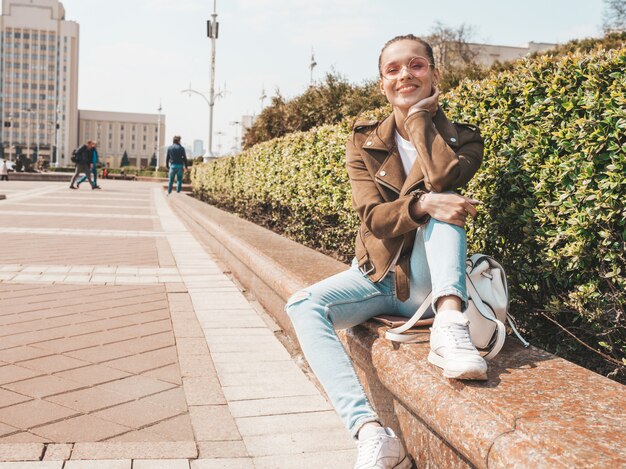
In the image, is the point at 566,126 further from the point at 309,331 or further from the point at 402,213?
the point at 309,331

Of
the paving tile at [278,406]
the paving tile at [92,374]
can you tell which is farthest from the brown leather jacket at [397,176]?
the paving tile at [92,374]

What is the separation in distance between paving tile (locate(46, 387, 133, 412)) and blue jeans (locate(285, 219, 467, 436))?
0.90 m

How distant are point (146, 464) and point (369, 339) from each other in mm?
933

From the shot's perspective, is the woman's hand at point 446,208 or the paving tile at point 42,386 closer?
the woman's hand at point 446,208

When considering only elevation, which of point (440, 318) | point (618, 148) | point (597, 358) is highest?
point (618, 148)

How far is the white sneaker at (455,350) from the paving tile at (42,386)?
170 cm

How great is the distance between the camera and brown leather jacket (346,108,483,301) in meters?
2.42

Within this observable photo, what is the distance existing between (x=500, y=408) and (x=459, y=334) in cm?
36

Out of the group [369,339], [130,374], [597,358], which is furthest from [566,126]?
[130,374]

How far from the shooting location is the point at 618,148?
7.69ft

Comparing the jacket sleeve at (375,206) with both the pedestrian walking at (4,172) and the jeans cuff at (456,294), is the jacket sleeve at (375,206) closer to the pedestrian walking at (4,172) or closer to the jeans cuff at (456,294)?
the jeans cuff at (456,294)

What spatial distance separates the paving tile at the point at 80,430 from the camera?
237cm

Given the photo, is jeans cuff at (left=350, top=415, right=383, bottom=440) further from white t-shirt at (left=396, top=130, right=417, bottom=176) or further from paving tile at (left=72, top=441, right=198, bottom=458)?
white t-shirt at (left=396, top=130, right=417, bottom=176)

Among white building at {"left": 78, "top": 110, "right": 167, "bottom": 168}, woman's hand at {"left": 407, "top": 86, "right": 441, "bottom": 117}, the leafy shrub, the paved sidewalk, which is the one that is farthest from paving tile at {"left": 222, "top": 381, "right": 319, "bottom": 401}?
white building at {"left": 78, "top": 110, "right": 167, "bottom": 168}
